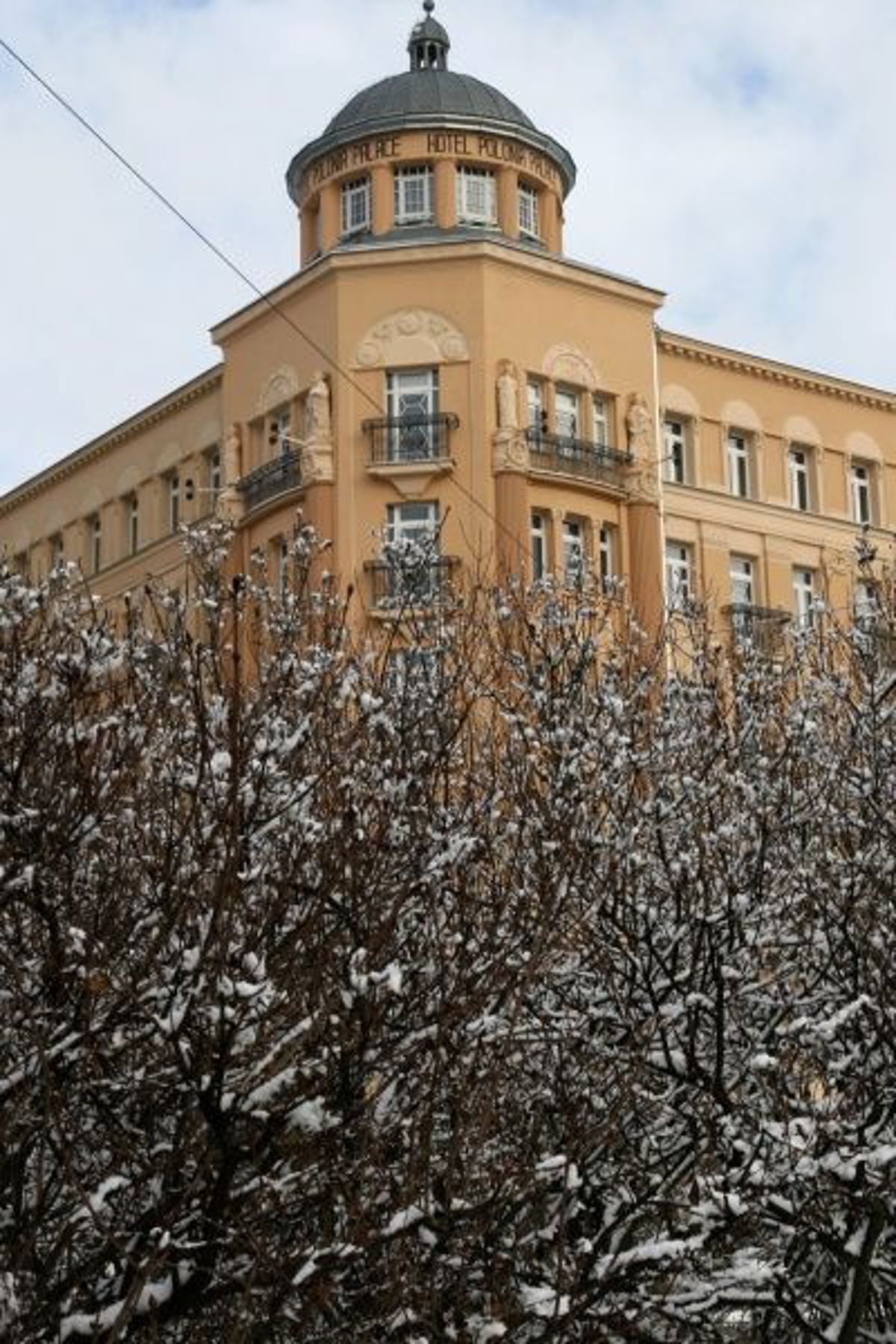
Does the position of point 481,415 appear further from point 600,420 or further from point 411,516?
point 600,420

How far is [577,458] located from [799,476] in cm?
740

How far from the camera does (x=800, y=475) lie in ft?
152

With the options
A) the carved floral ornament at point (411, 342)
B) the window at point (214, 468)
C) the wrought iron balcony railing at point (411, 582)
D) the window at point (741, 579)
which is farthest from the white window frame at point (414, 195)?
the window at point (741, 579)

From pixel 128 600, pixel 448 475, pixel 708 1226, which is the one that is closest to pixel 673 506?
pixel 448 475

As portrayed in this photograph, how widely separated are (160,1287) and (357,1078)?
4.67 ft

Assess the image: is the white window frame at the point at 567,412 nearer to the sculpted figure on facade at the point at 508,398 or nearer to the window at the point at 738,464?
the sculpted figure on facade at the point at 508,398

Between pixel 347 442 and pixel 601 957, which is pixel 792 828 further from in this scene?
pixel 347 442

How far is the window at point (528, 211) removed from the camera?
44.0 meters

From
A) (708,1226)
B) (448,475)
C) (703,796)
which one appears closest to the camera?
(708,1226)

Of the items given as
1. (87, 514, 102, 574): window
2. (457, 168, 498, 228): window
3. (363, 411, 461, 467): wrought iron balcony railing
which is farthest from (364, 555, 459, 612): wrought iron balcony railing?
(87, 514, 102, 574): window

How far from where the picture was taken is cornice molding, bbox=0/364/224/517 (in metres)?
45.2

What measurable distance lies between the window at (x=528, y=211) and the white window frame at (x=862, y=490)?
8802mm

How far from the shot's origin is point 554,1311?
32.3 feet

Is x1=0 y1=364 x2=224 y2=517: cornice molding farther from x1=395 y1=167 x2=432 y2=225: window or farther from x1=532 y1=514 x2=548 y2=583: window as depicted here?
x1=532 y1=514 x2=548 y2=583: window
